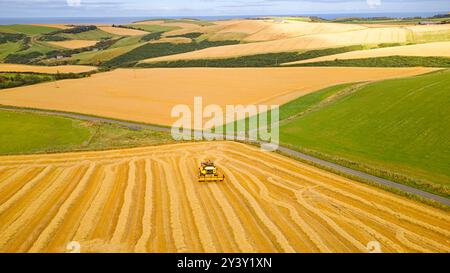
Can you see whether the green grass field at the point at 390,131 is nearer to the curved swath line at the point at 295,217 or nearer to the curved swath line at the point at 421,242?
the curved swath line at the point at 421,242

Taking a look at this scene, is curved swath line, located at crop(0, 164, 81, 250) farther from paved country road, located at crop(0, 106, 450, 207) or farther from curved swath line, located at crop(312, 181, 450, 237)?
paved country road, located at crop(0, 106, 450, 207)

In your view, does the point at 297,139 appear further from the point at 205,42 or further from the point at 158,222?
the point at 205,42

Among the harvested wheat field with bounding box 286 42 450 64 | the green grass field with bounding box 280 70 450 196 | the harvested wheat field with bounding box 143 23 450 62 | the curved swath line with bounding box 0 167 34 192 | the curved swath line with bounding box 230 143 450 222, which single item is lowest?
the curved swath line with bounding box 0 167 34 192

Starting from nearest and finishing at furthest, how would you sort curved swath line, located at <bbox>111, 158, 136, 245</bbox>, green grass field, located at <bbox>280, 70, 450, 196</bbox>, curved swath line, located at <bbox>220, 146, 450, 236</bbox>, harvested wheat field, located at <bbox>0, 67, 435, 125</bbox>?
curved swath line, located at <bbox>111, 158, 136, 245</bbox>, curved swath line, located at <bbox>220, 146, 450, 236</bbox>, green grass field, located at <bbox>280, 70, 450, 196</bbox>, harvested wheat field, located at <bbox>0, 67, 435, 125</bbox>

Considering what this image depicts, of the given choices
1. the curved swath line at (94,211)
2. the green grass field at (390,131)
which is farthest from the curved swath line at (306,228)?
the curved swath line at (94,211)

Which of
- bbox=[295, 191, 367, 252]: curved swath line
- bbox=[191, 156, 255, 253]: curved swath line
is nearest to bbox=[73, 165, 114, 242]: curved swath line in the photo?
bbox=[191, 156, 255, 253]: curved swath line

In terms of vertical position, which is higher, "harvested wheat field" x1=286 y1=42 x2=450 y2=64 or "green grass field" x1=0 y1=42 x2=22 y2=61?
"green grass field" x1=0 y1=42 x2=22 y2=61

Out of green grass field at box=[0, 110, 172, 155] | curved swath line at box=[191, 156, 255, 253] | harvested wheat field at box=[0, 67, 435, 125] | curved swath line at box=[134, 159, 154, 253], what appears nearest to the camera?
curved swath line at box=[191, 156, 255, 253]
